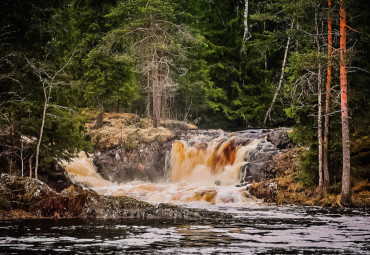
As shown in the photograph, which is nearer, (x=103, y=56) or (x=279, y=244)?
(x=279, y=244)

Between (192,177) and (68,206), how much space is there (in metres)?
12.9

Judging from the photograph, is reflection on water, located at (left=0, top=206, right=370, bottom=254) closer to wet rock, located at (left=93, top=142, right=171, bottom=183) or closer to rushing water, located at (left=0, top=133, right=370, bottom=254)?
rushing water, located at (left=0, top=133, right=370, bottom=254)

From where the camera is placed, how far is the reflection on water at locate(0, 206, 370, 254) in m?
8.28

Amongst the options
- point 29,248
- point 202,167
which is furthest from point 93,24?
point 29,248

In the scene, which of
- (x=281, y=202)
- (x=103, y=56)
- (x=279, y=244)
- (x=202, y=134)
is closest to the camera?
(x=279, y=244)

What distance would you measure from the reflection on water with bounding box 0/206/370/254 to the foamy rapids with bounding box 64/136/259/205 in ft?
20.4

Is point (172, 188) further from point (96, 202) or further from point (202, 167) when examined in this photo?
point (96, 202)

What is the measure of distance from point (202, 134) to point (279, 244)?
19.4 m

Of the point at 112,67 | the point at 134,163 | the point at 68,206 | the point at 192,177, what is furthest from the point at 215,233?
the point at 112,67

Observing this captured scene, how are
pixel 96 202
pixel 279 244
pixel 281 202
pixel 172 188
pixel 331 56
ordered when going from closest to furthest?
pixel 279 244
pixel 96 202
pixel 331 56
pixel 281 202
pixel 172 188

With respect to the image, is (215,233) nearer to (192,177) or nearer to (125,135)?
(192,177)

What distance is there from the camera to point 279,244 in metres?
8.91

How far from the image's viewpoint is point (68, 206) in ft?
43.1

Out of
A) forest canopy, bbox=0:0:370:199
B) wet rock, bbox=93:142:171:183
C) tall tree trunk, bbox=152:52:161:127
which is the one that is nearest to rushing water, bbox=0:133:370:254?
forest canopy, bbox=0:0:370:199
